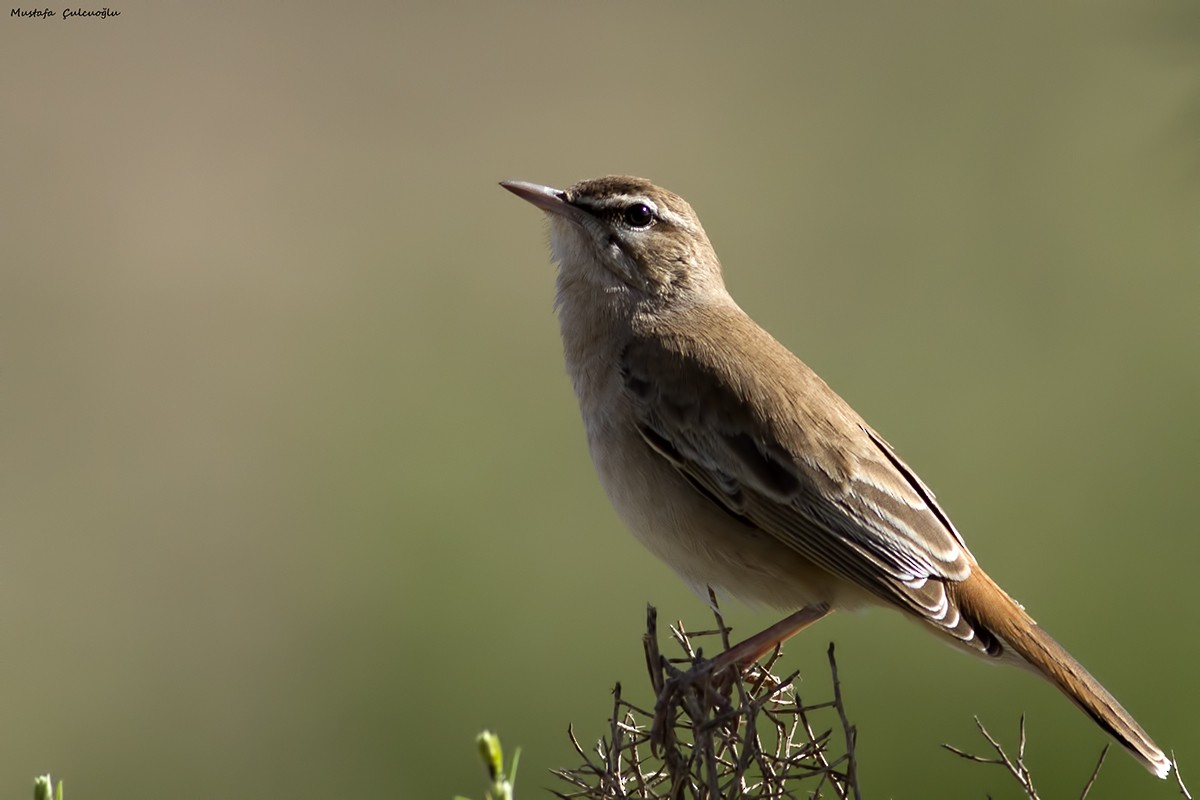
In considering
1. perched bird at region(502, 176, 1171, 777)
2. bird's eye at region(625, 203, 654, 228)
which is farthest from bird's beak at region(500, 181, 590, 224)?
perched bird at region(502, 176, 1171, 777)

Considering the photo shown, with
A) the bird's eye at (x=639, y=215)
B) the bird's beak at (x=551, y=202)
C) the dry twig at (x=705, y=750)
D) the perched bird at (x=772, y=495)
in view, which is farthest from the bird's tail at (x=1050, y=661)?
the bird's beak at (x=551, y=202)

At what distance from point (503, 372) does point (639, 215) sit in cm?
490

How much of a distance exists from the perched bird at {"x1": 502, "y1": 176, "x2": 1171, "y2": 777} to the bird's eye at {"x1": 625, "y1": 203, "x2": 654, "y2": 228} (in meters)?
0.42

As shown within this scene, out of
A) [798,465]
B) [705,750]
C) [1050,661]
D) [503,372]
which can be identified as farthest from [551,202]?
[503,372]

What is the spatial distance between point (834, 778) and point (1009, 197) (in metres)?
8.72

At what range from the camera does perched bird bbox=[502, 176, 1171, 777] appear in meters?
4.29

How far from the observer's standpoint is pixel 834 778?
10.2 feet

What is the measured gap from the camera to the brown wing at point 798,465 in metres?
4.36

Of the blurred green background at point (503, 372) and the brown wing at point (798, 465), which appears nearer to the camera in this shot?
the brown wing at point (798, 465)

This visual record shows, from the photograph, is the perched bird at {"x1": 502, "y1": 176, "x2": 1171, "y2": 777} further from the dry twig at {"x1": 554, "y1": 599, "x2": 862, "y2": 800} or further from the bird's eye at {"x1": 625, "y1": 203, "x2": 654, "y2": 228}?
the dry twig at {"x1": 554, "y1": 599, "x2": 862, "y2": 800}

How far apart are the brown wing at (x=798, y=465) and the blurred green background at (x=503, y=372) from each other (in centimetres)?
122

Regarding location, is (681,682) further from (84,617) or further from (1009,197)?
(1009,197)

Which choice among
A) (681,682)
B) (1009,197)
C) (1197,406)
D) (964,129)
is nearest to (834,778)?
(681,682)

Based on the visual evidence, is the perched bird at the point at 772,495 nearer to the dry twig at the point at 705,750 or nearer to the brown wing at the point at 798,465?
the brown wing at the point at 798,465
